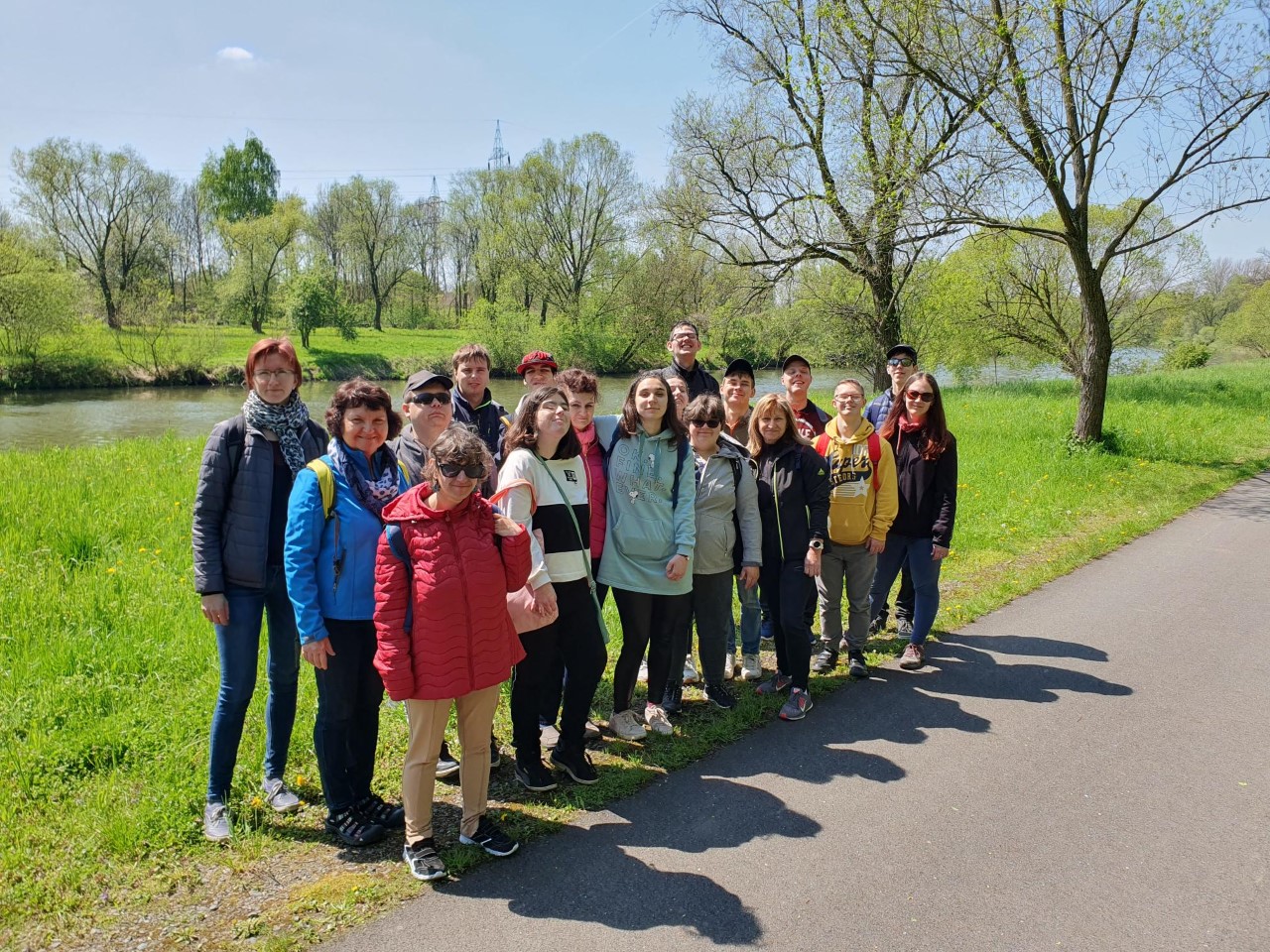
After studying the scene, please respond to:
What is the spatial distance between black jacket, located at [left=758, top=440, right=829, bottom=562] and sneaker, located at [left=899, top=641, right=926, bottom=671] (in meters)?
1.13

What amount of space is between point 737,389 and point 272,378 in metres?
2.85

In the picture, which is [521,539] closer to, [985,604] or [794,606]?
[794,606]

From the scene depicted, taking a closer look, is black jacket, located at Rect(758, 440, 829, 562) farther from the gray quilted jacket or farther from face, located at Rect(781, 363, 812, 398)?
the gray quilted jacket

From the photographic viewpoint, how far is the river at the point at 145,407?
2108cm

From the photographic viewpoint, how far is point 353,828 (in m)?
3.26

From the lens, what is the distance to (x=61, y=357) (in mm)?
29656

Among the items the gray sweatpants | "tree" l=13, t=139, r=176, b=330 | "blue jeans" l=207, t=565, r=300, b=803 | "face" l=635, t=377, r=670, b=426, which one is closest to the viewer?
"blue jeans" l=207, t=565, r=300, b=803

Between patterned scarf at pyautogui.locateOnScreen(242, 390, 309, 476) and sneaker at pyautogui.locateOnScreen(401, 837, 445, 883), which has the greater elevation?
patterned scarf at pyautogui.locateOnScreen(242, 390, 309, 476)

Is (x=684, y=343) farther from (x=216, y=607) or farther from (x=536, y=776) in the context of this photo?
(x=216, y=607)

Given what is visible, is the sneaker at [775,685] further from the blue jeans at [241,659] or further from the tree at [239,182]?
the tree at [239,182]

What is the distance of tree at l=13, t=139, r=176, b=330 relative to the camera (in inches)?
1528

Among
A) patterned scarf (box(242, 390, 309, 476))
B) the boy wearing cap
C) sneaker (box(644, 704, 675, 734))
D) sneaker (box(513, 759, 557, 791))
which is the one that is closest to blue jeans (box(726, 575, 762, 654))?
sneaker (box(644, 704, 675, 734))

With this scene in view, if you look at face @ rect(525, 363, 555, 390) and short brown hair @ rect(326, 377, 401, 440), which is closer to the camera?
short brown hair @ rect(326, 377, 401, 440)

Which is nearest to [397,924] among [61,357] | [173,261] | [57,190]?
[61,357]
